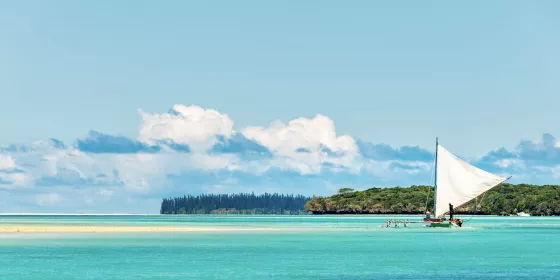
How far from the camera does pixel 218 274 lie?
226 feet

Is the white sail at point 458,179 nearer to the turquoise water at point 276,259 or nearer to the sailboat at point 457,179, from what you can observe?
the sailboat at point 457,179

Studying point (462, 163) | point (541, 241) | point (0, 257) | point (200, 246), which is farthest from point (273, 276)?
point (462, 163)

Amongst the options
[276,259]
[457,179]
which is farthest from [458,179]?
[276,259]

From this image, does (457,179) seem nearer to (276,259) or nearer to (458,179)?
(458,179)

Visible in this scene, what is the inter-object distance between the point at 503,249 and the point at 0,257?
157 ft

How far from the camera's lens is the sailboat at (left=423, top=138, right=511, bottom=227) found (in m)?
136

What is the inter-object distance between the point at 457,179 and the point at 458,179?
0.45 ft

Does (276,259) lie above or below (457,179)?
below

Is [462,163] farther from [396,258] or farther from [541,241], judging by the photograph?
[396,258]

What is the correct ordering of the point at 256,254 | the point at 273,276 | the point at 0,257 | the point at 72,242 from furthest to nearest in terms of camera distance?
the point at 72,242
the point at 256,254
the point at 0,257
the point at 273,276

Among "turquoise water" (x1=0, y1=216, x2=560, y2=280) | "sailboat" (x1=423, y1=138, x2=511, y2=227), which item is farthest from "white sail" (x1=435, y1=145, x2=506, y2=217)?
"turquoise water" (x1=0, y1=216, x2=560, y2=280)

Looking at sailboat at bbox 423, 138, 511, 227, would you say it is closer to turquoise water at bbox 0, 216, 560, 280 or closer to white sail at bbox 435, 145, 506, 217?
white sail at bbox 435, 145, 506, 217

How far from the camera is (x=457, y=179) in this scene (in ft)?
447

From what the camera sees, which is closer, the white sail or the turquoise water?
the turquoise water
